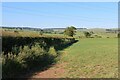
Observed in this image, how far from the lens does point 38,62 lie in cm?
1714

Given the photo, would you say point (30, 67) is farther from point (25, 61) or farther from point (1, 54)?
point (1, 54)

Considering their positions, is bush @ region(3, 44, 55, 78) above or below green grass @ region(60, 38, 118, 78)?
above

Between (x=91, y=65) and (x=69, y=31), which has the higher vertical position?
(x=69, y=31)

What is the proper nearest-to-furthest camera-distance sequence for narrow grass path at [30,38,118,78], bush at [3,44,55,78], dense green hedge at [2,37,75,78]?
bush at [3,44,55,78]
dense green hedge at [2,37,75,78]
narrow grass path at [30,38,118,78]

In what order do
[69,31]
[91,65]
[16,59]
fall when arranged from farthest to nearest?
[69,31], [91,65], [16,59]

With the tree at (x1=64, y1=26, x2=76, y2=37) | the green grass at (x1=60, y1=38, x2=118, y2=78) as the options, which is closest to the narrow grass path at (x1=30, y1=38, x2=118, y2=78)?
the green grass at (x1=60, y1=38, x2=118, y2=78)

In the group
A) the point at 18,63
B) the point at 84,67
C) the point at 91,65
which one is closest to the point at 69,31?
the point at 91,65

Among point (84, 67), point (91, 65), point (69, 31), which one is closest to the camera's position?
point (84, 67)

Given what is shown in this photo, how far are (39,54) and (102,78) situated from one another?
287 inches

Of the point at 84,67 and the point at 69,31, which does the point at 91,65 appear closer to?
the point at 84,67

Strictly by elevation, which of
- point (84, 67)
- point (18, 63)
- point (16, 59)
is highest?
point (16, 59)

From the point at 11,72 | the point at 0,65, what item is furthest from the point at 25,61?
the point at 0,65

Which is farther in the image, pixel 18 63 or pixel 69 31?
pixel 69 31

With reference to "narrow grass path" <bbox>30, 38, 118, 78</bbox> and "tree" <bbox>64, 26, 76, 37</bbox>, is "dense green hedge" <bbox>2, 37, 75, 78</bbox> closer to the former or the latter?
"narrow grass path" <bbox>30, 38, 118, 78</bbox>
